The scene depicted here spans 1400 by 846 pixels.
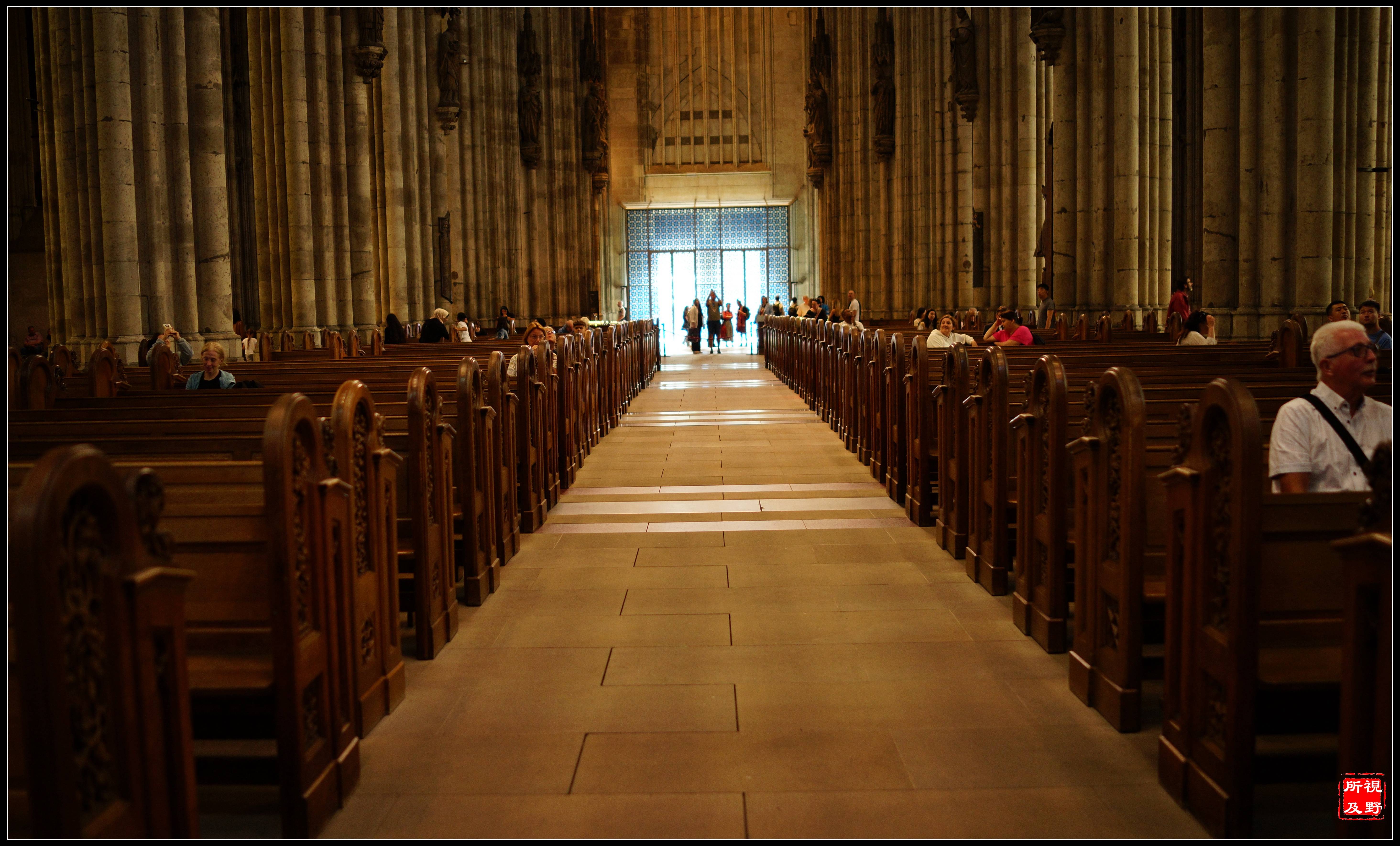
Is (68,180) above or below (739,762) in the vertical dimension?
above

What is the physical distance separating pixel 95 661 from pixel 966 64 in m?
19.5

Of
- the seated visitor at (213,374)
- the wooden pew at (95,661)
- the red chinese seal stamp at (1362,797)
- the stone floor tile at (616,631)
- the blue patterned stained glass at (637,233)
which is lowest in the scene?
the stone floor tile at (616,631)

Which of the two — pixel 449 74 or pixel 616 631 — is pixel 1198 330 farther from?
pixel 449 74

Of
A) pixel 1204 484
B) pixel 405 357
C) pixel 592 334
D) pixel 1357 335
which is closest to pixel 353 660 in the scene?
pixel 1204 484

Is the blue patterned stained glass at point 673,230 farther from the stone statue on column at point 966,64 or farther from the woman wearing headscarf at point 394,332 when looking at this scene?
the woman wearing headscarf at point 394,332

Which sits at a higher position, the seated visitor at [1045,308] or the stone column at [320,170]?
the stone column at [320,170]

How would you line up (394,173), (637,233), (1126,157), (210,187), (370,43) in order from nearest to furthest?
(210,187) < (1126,157) < (370,43) < (394,173) < (637,233)

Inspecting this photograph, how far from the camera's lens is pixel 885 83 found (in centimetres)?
2597

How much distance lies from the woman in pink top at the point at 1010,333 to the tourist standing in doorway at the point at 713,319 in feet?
67.0

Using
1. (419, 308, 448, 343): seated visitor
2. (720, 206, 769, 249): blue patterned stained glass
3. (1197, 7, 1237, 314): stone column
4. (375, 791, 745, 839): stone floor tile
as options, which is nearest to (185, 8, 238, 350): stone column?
(419, 308, 448, 343): seated visitor

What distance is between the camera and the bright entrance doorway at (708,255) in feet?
121

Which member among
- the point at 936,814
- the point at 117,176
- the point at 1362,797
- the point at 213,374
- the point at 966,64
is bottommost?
the point at 936,814

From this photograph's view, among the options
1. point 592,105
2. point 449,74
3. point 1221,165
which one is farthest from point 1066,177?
point 592,105

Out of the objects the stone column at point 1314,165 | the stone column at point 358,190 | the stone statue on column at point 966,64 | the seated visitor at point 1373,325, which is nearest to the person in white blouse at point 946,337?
the stone column at point 1314,165
